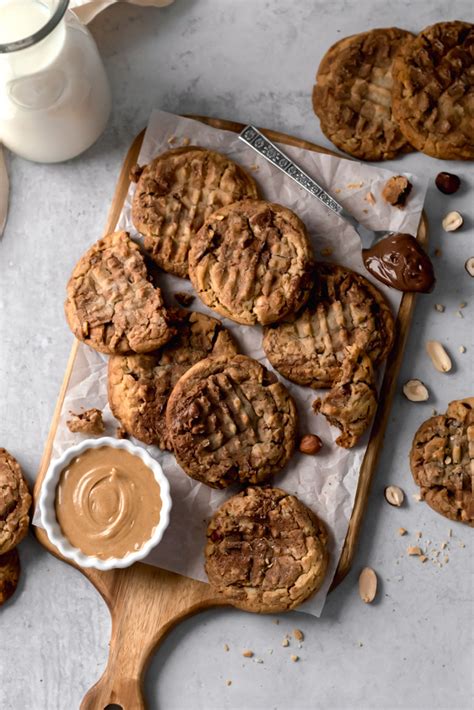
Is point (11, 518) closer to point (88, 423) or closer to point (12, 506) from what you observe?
point (12, 506)

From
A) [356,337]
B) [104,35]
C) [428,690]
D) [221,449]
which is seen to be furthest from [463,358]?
[104,35]

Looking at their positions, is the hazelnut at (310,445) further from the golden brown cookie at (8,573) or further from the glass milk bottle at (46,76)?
the glass milk bottle at (46,76)

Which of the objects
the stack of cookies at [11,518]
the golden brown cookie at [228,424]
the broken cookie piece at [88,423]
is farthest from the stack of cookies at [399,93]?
the stack of cookies at [11,518]

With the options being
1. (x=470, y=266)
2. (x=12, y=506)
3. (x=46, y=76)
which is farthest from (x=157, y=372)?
(x=470, y=266)

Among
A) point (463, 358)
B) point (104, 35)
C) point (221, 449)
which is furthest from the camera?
point (104, 35)

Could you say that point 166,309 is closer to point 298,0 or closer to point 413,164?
point 413,164

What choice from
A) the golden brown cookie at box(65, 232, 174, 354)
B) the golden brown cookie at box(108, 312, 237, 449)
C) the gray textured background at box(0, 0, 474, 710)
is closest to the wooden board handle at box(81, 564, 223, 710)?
the gray textured background at box(0, 0, 474, 710)
